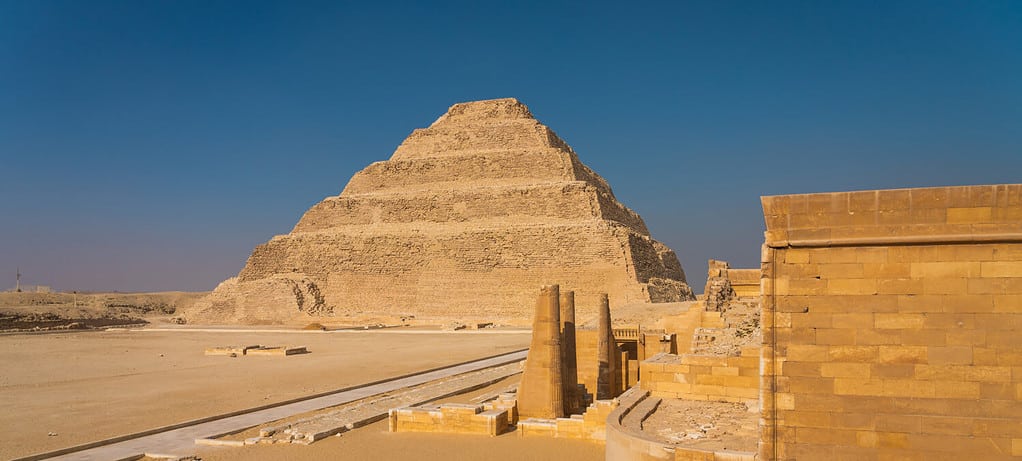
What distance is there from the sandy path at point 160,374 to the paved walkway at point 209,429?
2.11 ft

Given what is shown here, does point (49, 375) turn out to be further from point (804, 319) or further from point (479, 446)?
point (804, 319)

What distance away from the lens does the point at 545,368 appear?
35.1ft

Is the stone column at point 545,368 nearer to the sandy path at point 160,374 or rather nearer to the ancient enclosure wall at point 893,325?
the ancient enclosure wall at point 893,325

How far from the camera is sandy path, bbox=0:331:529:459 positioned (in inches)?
476

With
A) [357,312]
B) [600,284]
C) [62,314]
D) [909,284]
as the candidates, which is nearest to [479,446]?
[909,284]

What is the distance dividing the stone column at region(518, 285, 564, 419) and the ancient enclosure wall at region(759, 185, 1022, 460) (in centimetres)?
549

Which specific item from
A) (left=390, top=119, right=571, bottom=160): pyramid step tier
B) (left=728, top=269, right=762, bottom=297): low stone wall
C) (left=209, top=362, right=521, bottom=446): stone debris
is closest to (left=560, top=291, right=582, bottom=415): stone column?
(left=209, top=362, right=521, bottom=446): stone debris

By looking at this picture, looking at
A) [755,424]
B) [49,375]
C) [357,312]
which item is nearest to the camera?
[755,424]

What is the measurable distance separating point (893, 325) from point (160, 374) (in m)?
18.7

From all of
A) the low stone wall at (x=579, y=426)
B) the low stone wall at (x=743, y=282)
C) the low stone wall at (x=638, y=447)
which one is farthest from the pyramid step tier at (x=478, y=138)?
the low stone wall at (x=638, y=447)

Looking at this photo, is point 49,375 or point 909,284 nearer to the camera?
point 909,284

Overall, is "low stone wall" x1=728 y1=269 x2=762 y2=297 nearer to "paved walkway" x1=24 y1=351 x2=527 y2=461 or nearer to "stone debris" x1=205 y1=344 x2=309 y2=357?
"paved walkway" x1=24 y1=351 x2=527 y2=461

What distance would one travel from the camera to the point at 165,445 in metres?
10.1

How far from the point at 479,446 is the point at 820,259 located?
583cm
